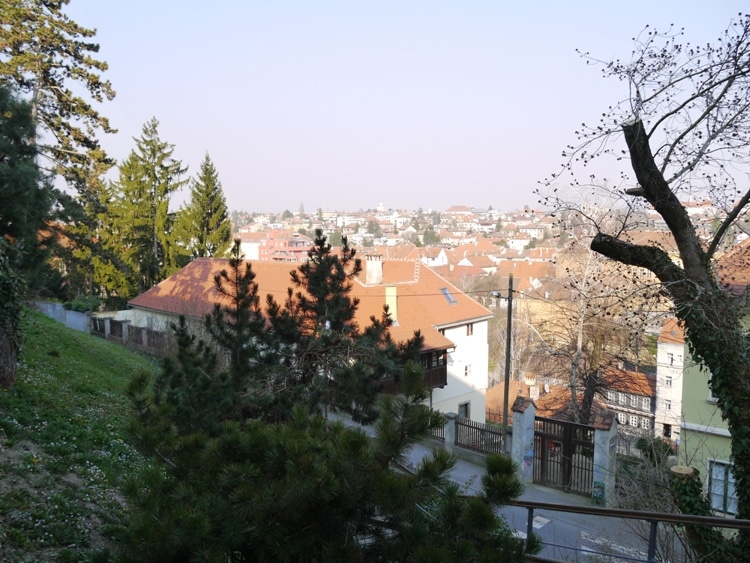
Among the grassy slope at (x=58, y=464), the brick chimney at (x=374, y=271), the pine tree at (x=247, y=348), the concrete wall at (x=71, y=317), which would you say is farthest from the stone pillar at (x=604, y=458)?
the concrete wall at (x=71, y=317)

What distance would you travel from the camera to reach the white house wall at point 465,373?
91.0ft

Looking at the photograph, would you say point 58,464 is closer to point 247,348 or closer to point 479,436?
point 247,348

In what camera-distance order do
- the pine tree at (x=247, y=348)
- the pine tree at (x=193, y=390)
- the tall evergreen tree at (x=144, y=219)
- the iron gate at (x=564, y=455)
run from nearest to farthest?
the pine tree at (x=193, y=390), the pine tree at (x=247, y=348), the iron gate at (x=564, y=455), the tall evergreen tree at (x=144, y=219)

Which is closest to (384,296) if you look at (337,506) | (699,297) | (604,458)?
(604,458)

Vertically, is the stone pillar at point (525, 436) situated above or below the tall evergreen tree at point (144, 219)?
below

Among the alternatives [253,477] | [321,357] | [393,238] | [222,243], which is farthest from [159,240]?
[393,238]

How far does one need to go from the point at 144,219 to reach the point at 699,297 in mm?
37834

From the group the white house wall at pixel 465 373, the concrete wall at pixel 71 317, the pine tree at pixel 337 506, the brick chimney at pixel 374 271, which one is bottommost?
the white house wall at pixel 465 373

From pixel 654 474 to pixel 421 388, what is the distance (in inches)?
283

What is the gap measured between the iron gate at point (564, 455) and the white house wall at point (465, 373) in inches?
406

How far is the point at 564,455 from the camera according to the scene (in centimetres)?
1579

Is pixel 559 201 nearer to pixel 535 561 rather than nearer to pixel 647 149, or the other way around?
pixel 647 149

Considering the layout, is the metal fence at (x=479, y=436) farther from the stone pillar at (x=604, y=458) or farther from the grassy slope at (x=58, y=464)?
the grassy slope at (x=58, y=464)

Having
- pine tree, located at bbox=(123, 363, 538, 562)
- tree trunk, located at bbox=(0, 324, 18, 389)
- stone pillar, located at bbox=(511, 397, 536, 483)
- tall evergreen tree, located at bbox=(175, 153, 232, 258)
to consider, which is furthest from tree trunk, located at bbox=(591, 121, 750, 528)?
tall evergreen tree, located at bbox=(175, 153, 232, 258)
